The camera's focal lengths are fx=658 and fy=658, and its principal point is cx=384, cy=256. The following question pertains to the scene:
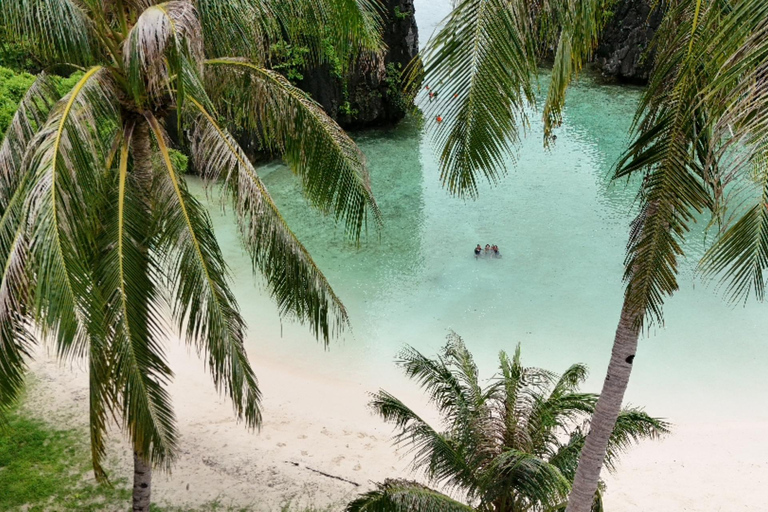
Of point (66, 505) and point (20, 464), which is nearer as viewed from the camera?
point (66, 505)

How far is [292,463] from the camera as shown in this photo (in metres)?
10.6

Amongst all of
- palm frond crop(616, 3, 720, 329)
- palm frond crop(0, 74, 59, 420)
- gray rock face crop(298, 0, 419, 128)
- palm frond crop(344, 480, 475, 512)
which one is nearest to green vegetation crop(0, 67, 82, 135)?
palm frond crop(0, 74, 59, 420)

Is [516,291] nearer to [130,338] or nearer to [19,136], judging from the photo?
[130,338]

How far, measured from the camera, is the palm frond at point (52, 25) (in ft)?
18.2

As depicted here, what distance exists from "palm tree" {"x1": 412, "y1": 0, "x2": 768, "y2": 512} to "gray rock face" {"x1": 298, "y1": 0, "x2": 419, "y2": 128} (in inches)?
850

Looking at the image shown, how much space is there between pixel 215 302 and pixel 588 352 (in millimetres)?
10600

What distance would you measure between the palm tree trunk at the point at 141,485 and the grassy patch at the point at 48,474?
42.0 inches

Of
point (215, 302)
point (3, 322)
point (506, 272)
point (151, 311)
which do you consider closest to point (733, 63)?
point (215, 302)

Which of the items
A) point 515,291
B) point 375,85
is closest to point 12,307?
point 515,291

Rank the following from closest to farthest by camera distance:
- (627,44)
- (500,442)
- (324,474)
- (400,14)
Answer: (500,442) → (324,474) → (400,14) → (627,44)

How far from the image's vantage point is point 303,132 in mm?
7234

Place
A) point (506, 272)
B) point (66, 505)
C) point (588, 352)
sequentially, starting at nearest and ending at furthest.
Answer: point (66, 505), point (588, 352), point (506, 272)

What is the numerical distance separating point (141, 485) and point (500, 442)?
4320 millimetres

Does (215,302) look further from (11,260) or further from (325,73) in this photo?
(325,73)
